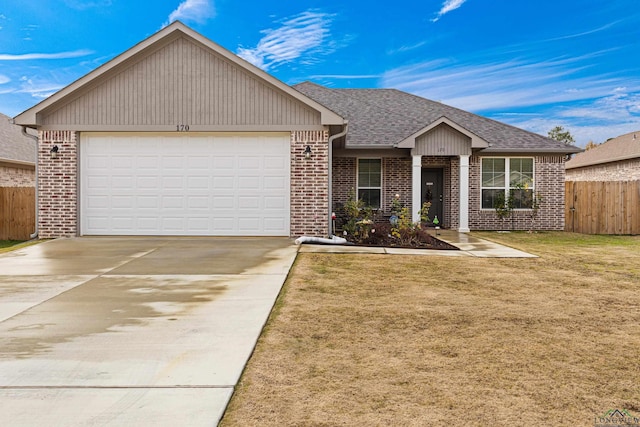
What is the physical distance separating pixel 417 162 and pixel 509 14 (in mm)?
12852

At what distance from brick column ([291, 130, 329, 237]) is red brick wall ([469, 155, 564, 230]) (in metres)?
7.21

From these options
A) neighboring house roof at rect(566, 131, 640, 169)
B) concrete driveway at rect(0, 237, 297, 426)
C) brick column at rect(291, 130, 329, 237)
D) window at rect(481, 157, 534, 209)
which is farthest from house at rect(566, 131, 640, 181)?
concrete driveway at rect(0, 237, 297, 426)

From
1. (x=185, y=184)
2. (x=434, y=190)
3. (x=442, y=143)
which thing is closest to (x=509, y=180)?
(x=434, y=190)

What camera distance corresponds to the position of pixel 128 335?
4.56m

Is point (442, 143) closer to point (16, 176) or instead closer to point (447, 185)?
point (447, 185)

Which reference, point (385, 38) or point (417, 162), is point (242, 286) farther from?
point (385, 38)

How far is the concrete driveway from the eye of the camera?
3119 mm

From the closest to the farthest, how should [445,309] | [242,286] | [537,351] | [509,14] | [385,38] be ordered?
[537,351]
[445,309]
[242,286]
[509,14]
[385,38]

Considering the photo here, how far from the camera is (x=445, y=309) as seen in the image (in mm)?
5664

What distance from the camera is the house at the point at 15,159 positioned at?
1841 cm

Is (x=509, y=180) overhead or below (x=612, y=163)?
below

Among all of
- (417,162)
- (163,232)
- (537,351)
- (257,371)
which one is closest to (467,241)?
(417,162)

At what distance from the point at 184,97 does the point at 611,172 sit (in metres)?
20.7
